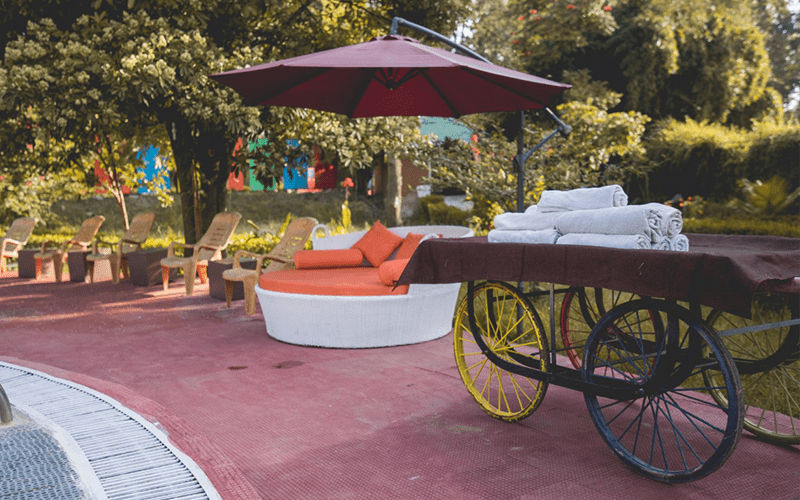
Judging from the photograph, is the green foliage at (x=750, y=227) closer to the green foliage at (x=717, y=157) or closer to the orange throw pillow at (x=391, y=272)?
the green foliage at (x=717, y=157)

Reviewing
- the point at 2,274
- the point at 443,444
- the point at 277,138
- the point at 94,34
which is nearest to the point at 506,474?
the point at 443,444

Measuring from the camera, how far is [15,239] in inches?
498

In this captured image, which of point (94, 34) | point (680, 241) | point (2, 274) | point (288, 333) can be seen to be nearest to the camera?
point (680, 241)

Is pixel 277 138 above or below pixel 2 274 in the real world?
above

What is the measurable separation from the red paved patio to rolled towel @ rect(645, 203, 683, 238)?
1124mm

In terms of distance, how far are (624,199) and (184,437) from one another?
99.5 inches

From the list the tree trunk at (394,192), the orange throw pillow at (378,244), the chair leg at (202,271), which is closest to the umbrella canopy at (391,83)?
the orange throw pillow at (378,244)

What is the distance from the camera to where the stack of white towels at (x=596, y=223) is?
9.62 ft

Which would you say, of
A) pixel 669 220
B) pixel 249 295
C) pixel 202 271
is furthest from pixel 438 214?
pixel 669 220

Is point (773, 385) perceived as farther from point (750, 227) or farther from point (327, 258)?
point (750, 227)

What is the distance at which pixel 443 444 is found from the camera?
3467 mm

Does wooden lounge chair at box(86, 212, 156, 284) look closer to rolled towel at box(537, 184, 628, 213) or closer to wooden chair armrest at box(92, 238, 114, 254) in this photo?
wooden chair armrest at box(92, 238, 114, 254)

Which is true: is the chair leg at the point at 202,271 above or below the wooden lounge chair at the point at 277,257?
below

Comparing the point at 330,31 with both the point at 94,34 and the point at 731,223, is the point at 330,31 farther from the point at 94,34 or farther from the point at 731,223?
the point at 731,223
